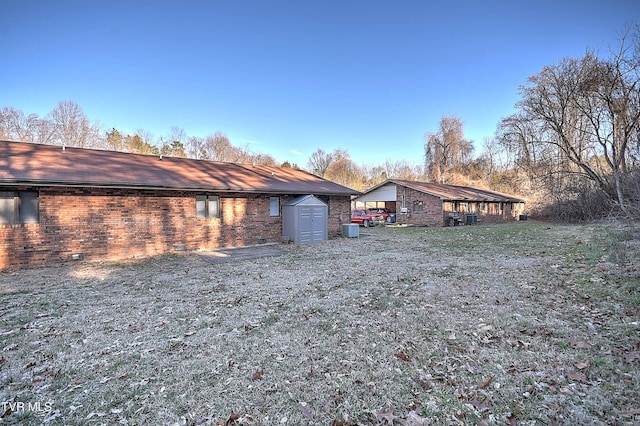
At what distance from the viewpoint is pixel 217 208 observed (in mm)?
12219

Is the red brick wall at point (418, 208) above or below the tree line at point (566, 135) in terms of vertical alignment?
below

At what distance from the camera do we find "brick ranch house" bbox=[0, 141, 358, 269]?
8.59 metres

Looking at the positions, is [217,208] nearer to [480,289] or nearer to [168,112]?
[480,289]

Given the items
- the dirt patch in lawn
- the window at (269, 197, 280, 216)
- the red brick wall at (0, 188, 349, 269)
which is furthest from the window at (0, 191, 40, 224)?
the window at (269, 197, 280, 216)

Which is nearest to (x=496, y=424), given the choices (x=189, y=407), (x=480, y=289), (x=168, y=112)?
(x=189, y=407)

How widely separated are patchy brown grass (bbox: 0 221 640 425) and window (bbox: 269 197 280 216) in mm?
6462

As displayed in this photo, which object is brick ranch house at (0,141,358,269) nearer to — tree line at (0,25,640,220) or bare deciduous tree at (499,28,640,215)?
tree line at (0,25,640,220)

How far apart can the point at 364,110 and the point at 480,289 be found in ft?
76.8

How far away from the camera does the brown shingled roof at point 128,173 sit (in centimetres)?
891

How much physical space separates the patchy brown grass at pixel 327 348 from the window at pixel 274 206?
21.2 feet

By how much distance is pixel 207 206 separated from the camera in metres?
12.0

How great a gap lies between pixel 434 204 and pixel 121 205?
64.8 feet

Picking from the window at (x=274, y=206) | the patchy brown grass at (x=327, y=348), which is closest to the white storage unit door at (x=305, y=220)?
the window at (x=274, y=206)

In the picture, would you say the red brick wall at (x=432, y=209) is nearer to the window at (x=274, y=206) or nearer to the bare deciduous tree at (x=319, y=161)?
the window at (x=274, y=206)
